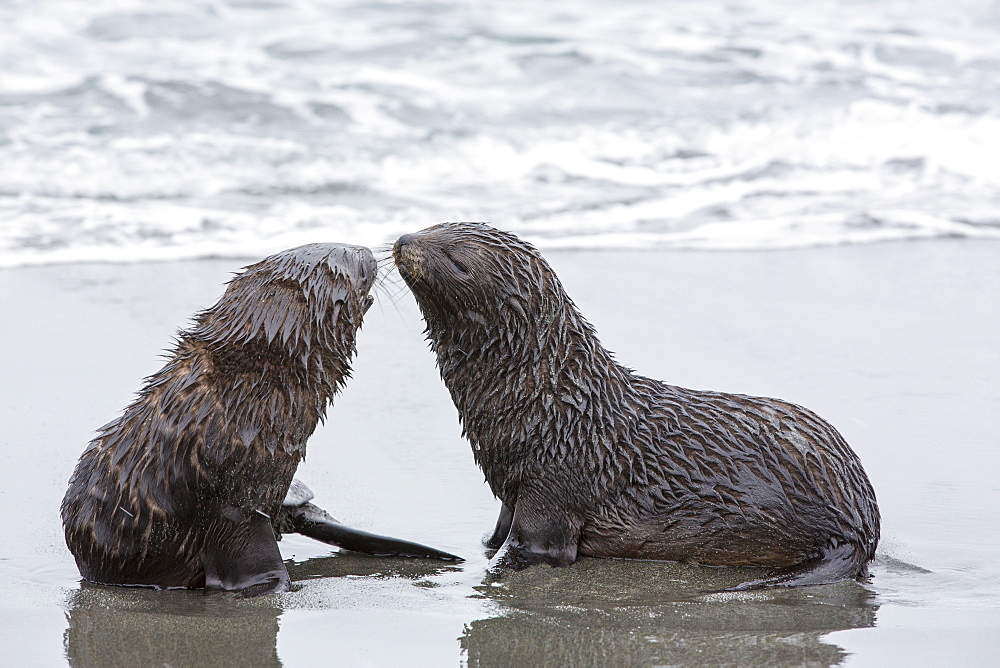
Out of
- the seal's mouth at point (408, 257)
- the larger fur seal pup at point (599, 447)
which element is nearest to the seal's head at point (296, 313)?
the seal's mouth at point (408, 257)

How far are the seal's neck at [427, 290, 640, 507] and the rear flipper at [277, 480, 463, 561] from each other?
1.48 feet

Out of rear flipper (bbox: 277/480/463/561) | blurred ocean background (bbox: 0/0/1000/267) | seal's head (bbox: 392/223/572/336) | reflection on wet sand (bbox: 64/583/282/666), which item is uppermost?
blurred ocean background (bbox: 0/0/1000/267)

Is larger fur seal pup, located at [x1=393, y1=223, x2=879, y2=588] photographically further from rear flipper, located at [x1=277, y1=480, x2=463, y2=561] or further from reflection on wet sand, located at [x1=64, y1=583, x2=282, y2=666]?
reflection on wet sand, located at [x1=64, y1=583, x2=282, y2=666]

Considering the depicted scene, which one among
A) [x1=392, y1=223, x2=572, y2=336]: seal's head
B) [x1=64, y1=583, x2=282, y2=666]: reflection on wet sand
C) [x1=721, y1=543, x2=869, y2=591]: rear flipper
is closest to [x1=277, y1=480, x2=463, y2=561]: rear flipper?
[x1=64, y1=583, x2=282, y2=666]: reflection on wet sand

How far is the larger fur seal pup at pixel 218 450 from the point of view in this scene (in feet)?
14.3

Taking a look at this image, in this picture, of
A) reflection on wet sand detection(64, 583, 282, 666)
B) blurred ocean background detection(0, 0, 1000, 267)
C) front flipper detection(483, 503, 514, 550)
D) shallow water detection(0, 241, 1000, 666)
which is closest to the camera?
reflection on wet sand detection(64, 583, 282, 666)

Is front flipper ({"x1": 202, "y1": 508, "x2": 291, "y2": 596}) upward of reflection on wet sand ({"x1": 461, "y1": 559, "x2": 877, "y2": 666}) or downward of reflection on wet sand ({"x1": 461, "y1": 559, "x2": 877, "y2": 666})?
upward

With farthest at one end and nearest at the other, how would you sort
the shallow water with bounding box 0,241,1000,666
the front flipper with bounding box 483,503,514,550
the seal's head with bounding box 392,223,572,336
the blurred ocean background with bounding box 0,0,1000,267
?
the blurred ocean background with bounding box 0,0,1000,267
the front flipper with bounding box 483,503,514,550
the seal's head with bounding box 392,223,572,336
the shallow water with bounding box 0,241,1000,666

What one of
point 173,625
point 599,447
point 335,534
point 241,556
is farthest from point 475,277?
point 173,625

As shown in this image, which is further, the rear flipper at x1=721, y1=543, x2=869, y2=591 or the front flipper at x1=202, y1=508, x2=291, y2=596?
the rear flipper at x1=721, y1=543, x2=869, y2=591

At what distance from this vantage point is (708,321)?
8.00m

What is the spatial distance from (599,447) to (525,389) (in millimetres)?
374

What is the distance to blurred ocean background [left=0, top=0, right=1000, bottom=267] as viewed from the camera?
10.7 meters

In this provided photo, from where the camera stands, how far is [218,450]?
434 centimetres
